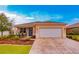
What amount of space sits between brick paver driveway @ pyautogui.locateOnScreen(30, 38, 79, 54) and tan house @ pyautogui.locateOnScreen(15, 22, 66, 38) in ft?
0.43

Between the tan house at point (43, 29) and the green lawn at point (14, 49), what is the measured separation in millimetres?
347

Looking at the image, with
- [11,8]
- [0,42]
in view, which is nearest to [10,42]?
[0,42]

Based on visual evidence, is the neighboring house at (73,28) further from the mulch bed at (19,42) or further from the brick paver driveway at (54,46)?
the mulch bed at (19,42)

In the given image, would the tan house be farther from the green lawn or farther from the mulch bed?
the green lawn

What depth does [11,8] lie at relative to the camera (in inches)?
307

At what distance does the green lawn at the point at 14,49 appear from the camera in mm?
7785

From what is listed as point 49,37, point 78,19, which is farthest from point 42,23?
point 78,19

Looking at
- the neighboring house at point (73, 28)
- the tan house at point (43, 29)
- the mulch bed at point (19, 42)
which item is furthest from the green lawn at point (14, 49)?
the neighboring house at point (73, 28)

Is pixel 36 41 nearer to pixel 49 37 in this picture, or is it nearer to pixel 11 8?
pixel 49 37

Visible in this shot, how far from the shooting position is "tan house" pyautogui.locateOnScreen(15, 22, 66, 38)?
25.9 feet

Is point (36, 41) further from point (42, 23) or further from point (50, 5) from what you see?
point (50, 5)

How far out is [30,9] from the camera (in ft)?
25.6

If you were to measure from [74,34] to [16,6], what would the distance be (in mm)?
1578

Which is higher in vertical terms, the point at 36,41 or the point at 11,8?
the point at 11,8
